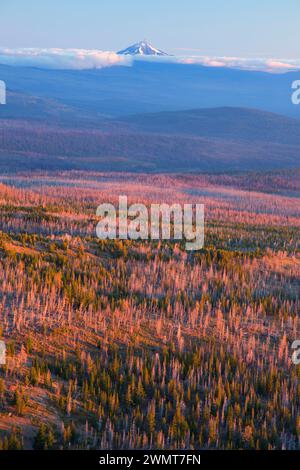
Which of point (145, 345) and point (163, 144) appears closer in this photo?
point (145, 345)

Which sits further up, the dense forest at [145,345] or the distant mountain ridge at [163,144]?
the distant mountain ridge at [163,144]

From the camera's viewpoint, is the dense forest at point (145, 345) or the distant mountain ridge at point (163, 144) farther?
the distant mountain ridge at point (163, 144)

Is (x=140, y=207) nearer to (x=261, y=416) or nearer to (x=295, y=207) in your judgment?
(x=295, y=207)

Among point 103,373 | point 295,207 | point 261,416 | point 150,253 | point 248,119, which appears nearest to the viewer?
point 261,416

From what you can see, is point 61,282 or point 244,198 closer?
point 61,282

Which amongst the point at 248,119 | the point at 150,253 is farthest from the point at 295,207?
the point at 248,119

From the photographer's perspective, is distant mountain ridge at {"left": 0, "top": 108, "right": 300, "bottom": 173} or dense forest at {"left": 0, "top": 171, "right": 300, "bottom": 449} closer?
dense forest at {"left": 0, "top": 171, "right": 300, "bottom": 449}

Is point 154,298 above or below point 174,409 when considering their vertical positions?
above

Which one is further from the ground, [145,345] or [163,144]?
[163,144]

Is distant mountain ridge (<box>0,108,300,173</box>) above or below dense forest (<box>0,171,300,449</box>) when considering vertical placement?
above

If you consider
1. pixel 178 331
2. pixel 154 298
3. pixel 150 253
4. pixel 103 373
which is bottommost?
pixel 103 373

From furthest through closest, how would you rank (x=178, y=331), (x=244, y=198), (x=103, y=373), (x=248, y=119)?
(x=248, y=119) → (x=244, y=198) → (x=178, y=331) → (x=103, y=373)
